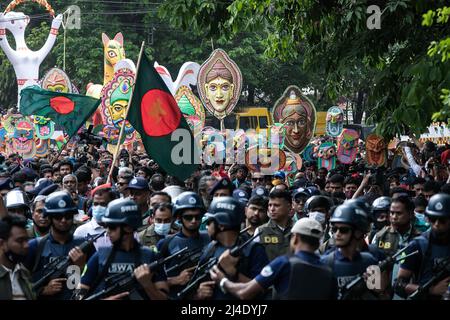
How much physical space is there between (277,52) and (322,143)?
3894 millimetres

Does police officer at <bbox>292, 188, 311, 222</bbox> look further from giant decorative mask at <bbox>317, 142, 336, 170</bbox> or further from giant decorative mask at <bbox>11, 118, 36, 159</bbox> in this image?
giant decorative mask at <bbox>11, 118, 36, 159</bbox>

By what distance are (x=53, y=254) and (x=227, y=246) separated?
61.6 inches

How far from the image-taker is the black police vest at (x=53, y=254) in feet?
27.6

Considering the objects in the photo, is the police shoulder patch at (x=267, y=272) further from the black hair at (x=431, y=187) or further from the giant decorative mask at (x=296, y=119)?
the giant decorative mask at (x=296, y=119)

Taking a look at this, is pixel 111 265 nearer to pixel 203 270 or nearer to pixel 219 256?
pixel 203 270

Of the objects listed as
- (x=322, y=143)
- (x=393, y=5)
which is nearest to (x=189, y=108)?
(x=322, y=143)

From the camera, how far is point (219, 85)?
20.7 metres

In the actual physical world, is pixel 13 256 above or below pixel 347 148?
below

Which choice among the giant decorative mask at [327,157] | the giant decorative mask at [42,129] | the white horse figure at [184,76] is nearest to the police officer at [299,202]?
the giant decorative mask at [327,157]

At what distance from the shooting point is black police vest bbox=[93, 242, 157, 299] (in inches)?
318

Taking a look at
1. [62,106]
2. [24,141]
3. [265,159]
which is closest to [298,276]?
[62,106]

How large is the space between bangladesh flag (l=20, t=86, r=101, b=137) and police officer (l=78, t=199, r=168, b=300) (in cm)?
891

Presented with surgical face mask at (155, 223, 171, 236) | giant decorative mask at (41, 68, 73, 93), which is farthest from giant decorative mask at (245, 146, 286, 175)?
giant decorative mask at (41, 68, 73, 93)

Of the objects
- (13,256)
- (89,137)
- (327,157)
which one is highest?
(89,137)
